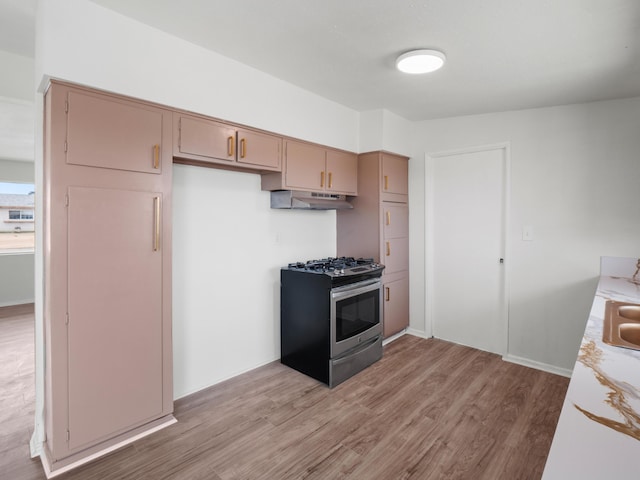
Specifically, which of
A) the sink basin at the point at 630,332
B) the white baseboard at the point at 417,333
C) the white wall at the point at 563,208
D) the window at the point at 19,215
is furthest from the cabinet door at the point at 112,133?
the window at the point at 19,215

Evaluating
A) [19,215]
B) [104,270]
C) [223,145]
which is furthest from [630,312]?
[19,215]

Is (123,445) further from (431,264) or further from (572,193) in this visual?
(572,193)

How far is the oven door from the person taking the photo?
2734mm

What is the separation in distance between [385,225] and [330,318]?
4.32 feet

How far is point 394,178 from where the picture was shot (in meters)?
3.68

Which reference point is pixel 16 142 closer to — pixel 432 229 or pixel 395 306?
pixel 395 306

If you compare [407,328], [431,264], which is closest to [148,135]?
[431,264]

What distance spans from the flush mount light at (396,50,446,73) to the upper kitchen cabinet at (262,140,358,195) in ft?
3.49

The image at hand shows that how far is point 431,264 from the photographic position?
3.83m

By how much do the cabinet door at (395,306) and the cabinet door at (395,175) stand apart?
1.02 metres

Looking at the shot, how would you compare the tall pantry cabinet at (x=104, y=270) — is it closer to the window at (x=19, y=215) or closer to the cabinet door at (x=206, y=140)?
the cabinet door at (x=206, y=140)

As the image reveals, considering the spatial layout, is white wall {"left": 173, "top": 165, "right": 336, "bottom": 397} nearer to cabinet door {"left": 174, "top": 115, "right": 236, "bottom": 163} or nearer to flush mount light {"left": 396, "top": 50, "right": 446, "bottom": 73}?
cabinet door {"left": 174, "top": 115, "right": 236, "bottom": 163}

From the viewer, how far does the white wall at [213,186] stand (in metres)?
1.84

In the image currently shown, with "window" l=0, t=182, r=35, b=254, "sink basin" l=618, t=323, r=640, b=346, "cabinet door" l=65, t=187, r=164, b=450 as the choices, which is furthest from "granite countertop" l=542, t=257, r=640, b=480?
"window" l=0, t=182, r=35, b=254
